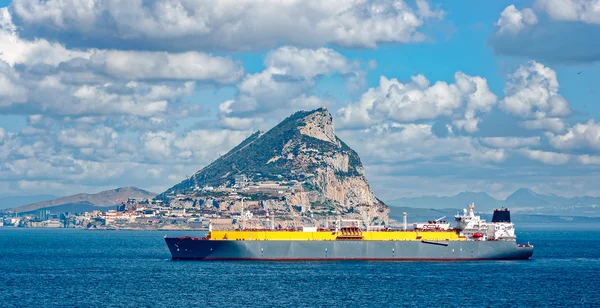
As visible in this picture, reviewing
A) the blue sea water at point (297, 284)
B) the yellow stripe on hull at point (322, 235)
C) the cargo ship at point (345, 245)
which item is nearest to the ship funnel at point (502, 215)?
the cargo ship at point (345, 245)

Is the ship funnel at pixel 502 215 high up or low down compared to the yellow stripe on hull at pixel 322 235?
up

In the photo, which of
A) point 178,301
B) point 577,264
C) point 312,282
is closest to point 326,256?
point 312,282

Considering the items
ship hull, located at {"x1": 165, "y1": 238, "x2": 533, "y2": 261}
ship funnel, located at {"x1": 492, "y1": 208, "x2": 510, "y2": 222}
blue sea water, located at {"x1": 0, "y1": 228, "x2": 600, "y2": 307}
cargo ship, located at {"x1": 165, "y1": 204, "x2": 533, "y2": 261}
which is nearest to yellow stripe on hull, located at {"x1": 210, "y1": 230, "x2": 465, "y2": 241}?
cargo ship, located at {"x1": 165, "y1": 204, "x2": 533, "y2": 261}

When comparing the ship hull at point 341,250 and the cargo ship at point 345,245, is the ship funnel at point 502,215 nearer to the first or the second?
the cargo ship at point 345,245

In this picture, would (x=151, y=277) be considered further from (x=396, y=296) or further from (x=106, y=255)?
(x=106, y=255)

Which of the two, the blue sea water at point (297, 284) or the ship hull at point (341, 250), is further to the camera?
the ship hull at point (341, 250)

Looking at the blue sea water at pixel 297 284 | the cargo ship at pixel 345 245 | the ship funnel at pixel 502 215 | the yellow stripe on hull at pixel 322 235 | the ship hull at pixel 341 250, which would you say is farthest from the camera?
the ship funnel at pixel 502 215
